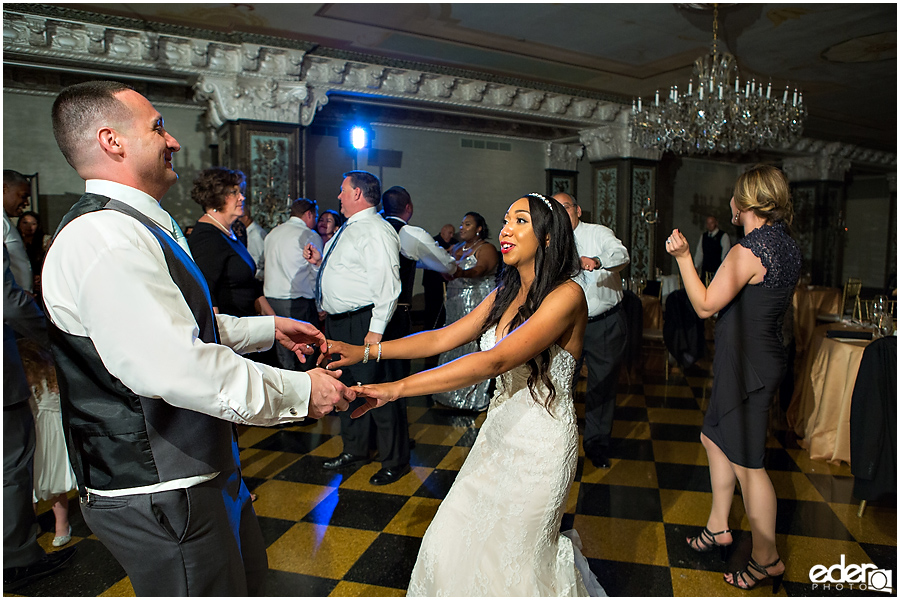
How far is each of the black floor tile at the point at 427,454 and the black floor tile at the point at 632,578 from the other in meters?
1.23

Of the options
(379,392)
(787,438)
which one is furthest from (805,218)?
(379,392)

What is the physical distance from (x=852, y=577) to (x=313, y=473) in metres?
2.49

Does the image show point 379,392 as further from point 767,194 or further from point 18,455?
point 18,455

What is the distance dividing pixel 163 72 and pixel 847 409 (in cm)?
671

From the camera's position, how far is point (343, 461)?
3.30 metres

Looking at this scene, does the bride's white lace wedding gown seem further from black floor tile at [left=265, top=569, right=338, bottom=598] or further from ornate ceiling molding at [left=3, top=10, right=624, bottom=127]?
ornate ceiling molding at [left=3, top=10, right=624, bottom=127]

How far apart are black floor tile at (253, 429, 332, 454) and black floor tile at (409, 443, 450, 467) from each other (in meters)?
0.63

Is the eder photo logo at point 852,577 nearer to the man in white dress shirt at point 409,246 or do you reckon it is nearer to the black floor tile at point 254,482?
the man in white dress shirt at point 409,246

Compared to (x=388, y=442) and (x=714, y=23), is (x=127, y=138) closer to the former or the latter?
(x=388, y=442)


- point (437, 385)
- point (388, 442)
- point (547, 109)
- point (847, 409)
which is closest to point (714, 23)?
point (547, 109)

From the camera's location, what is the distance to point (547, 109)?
805 centimetres

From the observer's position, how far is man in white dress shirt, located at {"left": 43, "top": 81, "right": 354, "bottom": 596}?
3.54 feet

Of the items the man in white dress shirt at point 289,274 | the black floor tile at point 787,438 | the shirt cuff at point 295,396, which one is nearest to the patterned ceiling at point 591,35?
the man in white dress shirt at point 289,274

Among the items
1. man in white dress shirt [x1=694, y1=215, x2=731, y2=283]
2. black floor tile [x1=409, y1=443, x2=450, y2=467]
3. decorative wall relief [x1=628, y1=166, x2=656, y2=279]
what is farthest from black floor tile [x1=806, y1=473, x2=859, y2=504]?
man in white dress shirt [x1=694, y1=215, x2=731, y2=283]
